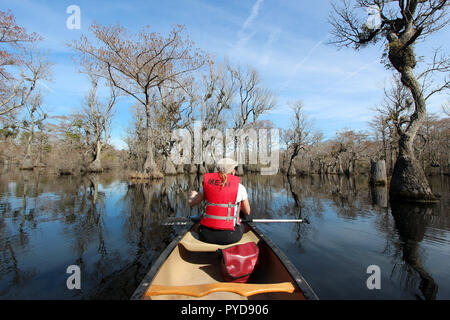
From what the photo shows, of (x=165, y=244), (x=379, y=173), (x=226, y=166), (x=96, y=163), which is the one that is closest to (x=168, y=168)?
(x=96, y=163)

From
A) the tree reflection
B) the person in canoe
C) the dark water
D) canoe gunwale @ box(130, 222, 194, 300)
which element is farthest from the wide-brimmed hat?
the tree reflection

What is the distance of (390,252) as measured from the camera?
4.02m

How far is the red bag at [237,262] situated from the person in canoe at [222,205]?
0.54 meters

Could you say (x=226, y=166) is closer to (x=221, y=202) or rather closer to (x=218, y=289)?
(x=221, y=202)

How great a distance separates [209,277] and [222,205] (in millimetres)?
916

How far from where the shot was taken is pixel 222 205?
306cm

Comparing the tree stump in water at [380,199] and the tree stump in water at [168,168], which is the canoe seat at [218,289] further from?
the tree stump in water at [168,168]

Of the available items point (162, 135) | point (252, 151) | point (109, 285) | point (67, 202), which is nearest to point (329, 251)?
point (109, 285)

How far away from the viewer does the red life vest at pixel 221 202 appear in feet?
10.0

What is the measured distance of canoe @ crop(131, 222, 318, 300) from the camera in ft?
6.23

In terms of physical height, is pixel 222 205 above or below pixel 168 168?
below

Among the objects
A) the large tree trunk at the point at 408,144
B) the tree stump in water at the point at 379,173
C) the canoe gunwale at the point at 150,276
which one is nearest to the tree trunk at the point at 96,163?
the canoe gunwale at the point at 150,276

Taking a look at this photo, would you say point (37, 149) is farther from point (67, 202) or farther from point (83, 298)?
point (83, 298)

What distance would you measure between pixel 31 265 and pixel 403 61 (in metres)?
13.6
